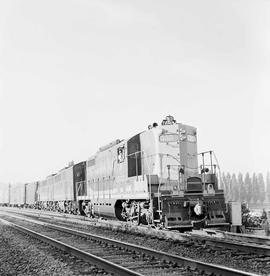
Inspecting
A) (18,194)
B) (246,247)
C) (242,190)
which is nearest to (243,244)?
(246,247)

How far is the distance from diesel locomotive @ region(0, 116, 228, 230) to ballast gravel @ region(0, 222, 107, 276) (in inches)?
152

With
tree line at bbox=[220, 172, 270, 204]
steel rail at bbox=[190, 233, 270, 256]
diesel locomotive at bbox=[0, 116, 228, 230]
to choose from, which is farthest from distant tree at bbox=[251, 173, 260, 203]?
steel rail at bbox=[190, 233, 270, 256]

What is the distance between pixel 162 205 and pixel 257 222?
27.6 feet

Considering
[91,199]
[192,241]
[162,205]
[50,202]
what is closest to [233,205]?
[162,205]

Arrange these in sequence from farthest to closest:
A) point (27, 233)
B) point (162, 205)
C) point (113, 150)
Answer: point (113, 150), point (27, 233), point (162, 205)

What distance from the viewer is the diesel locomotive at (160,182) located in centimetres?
1182

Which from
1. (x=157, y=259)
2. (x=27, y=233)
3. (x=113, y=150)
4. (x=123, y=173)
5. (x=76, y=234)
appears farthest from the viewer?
(x=113, y=150)

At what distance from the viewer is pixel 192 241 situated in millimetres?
9594

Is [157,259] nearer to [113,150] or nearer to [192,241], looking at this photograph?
[192,241]

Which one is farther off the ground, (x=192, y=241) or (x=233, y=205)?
(x=233, y=205)

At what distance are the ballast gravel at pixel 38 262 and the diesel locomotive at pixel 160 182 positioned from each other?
12.6 feet

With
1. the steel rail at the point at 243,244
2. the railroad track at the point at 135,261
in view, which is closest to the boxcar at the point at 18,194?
the railroad track at the point at 135,261

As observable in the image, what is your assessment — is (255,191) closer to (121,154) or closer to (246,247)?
(121,154)

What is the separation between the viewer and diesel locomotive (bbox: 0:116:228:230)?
11.8 metres
